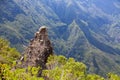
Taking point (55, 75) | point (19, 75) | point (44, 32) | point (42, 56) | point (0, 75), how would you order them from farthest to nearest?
1. point (44, 32)
2. point (42, 56)
3. point (55, 75)
4. point (0, 75)
5. point (19, 75)

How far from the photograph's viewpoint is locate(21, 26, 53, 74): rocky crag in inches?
5989

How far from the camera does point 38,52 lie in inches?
6196

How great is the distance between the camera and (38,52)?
15738 centimetres

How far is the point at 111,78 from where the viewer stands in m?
Answer: 105

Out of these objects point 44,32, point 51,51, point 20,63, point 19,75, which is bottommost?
point 19,75

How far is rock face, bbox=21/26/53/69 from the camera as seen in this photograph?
152 m

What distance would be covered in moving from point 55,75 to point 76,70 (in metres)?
8.14

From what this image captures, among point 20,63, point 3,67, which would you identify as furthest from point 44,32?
point 3,67

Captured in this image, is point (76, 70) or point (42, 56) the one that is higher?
point (42, 56)

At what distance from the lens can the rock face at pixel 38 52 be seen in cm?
15225

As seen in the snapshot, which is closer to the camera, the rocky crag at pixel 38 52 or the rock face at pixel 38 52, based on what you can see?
the rocky crag at pixel 38 52

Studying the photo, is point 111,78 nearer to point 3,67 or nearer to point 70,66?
point 70,66

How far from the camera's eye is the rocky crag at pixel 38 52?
499 ft

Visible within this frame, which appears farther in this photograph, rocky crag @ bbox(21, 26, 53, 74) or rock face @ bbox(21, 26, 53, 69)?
rock face @ bbox(21, 26, 53, 69)
